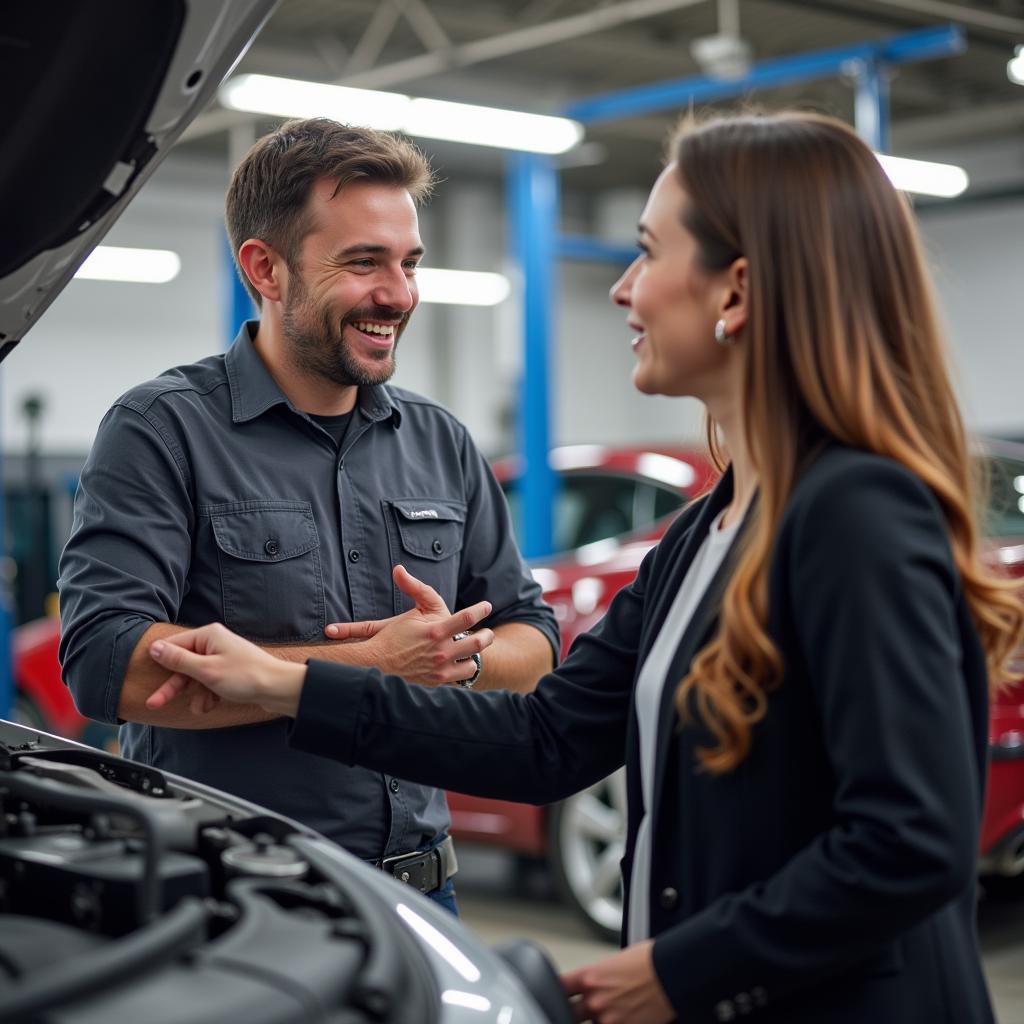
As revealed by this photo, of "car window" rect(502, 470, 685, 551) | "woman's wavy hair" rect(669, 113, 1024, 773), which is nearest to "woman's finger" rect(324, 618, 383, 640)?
"woman's wavy hair" rect(669, 113, 1024, 773)

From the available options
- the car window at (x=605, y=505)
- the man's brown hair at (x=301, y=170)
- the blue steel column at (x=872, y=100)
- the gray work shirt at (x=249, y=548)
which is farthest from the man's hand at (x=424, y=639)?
the blue steel column at (x=872, y=100)

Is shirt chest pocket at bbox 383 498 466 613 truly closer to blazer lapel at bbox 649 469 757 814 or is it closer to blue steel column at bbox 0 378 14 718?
blazer lapel at bbox 649 469 757 814

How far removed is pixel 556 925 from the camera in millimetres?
4879

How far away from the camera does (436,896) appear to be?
7.20ft

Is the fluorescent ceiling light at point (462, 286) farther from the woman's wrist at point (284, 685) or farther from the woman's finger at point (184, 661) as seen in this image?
the woman's wrist at point (284, 685)

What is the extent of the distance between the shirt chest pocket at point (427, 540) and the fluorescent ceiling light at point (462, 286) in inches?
471

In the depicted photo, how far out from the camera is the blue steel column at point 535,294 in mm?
8234

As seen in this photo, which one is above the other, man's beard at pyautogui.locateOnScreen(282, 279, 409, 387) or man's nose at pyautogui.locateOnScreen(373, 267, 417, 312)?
man's nose at pyautogui.locateOnScreen(373, 267, 417, 312)

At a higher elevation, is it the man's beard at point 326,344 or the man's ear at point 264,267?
the man's ear at point 264,267

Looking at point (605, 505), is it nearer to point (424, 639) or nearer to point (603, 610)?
point (603, 610)

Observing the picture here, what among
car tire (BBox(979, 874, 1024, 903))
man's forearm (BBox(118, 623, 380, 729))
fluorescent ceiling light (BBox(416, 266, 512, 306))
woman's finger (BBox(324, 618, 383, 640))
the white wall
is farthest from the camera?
fluorescent ceiling light (BBox(416, 266, 512, 306))

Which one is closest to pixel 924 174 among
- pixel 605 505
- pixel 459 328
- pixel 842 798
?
pixel 605 505

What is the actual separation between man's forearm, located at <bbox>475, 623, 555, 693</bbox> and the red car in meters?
1.83

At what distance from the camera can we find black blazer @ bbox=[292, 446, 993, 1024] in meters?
1.29
